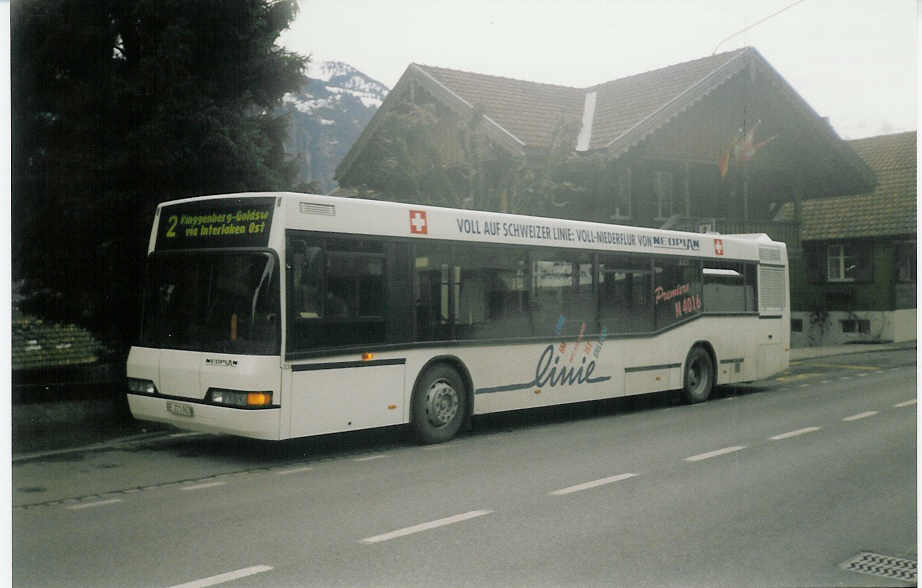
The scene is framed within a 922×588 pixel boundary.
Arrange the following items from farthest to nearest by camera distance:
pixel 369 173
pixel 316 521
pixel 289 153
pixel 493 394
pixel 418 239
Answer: pixel 369 173, pixel 289 153, pixel 493 394, pixel 418 239, pixel 316 521

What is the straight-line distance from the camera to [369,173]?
1639 cm

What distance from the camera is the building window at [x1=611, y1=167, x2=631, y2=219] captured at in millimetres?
24875

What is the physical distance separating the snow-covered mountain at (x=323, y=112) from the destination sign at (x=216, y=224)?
3.01m

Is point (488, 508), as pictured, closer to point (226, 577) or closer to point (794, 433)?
point (226, 577)

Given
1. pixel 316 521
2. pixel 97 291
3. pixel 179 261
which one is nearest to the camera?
pixel 316 521

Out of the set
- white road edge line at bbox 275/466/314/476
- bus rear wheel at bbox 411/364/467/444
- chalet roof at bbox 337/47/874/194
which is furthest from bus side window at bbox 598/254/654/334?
white road edge line at bbox 275/466/314/476

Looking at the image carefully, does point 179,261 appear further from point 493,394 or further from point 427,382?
point 493,394

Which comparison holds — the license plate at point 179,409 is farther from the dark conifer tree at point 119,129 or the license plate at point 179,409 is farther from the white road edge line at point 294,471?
the dark conifer tree at point 119,129

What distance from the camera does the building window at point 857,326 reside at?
23.9 m

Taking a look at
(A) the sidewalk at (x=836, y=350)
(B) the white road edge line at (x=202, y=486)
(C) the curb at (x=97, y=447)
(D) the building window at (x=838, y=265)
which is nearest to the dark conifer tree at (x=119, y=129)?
(C) the curb at (x=97, y=447)

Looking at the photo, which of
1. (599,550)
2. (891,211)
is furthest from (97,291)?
(891,211)

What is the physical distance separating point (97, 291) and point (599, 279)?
632cm

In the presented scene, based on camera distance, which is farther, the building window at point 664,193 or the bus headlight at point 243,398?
the building window at point 664,193

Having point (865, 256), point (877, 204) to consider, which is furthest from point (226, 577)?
point (877, 204)
